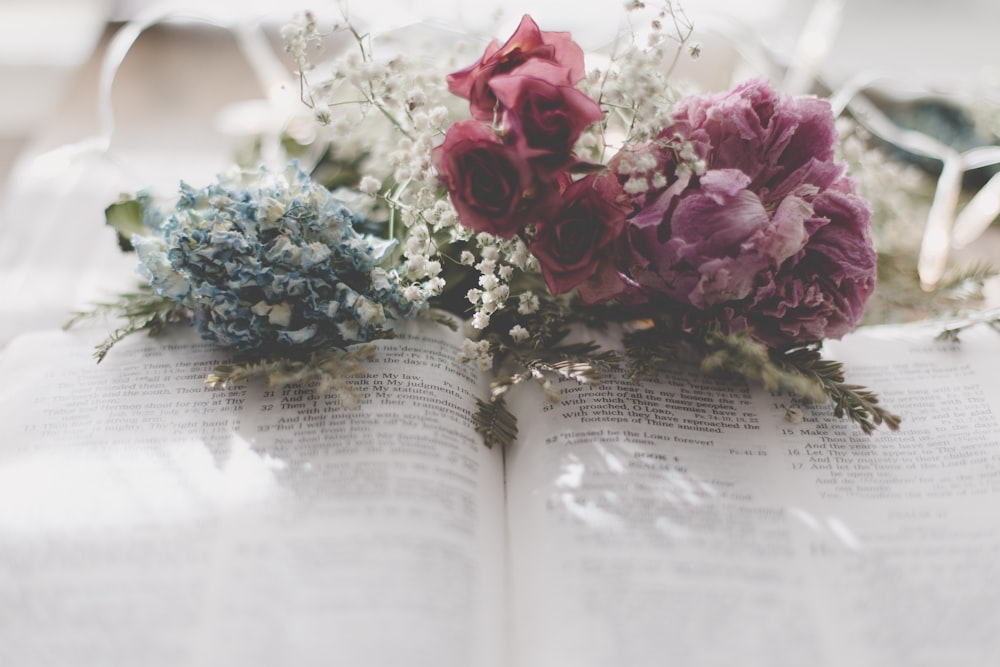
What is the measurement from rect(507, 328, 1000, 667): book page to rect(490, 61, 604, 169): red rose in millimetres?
242

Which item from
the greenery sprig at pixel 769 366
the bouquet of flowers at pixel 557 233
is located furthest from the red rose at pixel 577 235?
the greenery sprig at pixel 769 366

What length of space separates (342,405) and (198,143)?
2.49 feet

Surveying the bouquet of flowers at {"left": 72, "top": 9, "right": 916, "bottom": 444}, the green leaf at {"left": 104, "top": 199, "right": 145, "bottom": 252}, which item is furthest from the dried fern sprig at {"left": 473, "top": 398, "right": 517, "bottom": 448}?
the green leaf at {"left": 104, "top": 199, "right": 145, "bottom": 252}

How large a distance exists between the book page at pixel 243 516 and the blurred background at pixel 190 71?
0.29 metres

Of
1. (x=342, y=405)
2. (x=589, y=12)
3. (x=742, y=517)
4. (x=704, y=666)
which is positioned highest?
(x=589, y=12)

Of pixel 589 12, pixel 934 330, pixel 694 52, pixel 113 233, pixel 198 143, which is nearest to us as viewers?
pixel 694 52

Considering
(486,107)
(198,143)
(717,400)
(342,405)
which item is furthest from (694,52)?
(198,143)

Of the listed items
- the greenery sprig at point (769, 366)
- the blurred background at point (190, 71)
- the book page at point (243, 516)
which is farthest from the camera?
the blurred background at point (190, 71)

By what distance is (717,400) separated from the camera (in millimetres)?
739

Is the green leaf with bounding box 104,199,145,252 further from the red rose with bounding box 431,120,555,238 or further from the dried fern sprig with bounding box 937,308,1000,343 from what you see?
the dried fern sprig with bounding box 937,308,1000,343

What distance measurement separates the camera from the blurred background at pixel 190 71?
0.99 m

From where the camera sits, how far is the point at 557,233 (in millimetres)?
650

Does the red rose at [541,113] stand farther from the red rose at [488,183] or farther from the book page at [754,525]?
the book page at [754,525]

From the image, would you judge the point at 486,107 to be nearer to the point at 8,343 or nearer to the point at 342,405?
the point at 342,405
